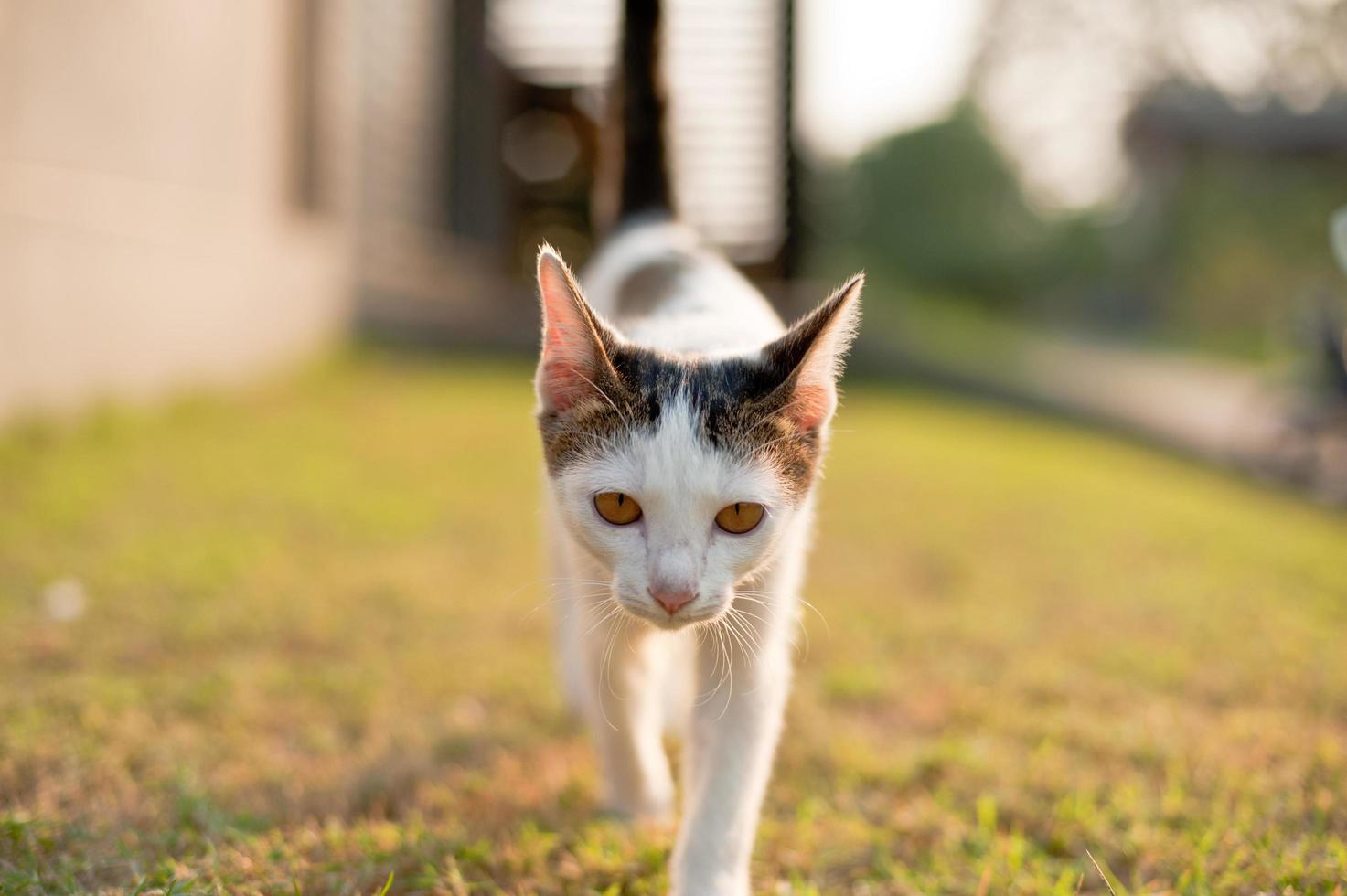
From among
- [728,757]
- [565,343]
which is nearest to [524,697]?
[728,757]

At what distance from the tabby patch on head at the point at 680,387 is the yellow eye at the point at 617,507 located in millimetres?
89

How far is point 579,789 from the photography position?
7.43 feet

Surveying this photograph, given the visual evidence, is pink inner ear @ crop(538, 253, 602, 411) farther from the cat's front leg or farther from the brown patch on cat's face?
the cat's front leg

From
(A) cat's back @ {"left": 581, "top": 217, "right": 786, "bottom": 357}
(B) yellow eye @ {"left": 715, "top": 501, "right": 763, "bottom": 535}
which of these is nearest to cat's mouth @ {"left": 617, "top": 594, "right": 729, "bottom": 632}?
(B) yellow eye @ {"left": 715, "top": 501, "right": 763, "bottom": 535}

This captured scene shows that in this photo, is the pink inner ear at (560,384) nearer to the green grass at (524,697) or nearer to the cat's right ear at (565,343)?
the cat's right ear at (565,343)

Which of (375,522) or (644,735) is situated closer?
(644,735)

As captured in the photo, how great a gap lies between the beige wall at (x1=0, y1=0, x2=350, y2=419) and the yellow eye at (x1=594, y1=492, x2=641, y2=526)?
420 centimetres

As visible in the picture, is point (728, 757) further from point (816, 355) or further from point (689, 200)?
point (689, 200)

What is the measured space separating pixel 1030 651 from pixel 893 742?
0.86m

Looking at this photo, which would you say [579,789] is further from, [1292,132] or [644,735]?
[1292,132]

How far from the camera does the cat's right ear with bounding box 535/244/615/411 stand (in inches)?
68.4

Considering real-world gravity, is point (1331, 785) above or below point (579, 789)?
above

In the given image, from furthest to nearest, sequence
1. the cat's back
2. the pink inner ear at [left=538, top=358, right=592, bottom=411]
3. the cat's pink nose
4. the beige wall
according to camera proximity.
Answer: the beige wall → the cat's back → the pink inner ear at [left=538, top=358, right=592, bottom=411] → the cat's pink nose

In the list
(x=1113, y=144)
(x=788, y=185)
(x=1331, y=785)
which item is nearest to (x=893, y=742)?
(x=1331, y=785)
